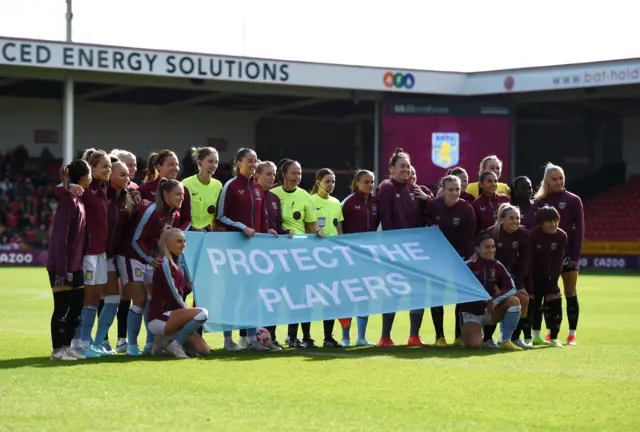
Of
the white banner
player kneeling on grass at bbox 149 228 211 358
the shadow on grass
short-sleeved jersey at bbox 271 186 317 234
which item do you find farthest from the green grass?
the white banner

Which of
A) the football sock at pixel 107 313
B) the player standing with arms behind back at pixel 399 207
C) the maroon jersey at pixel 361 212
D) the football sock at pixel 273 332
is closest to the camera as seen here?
the football sock at pixel 107 313

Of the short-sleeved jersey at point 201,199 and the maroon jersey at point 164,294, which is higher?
Result: the short-sleeved jersey at point 201,199

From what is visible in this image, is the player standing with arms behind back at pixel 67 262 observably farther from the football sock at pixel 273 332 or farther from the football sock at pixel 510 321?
the football sock at pixel 510 321

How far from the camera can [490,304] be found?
11023 millimetres

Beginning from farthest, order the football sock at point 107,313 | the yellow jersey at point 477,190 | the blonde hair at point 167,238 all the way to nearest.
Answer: the yellow jersey at point 477,190, the football sock at point 107,313, the blonde hair at point 167,238

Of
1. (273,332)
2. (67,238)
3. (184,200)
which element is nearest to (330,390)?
(67,238)

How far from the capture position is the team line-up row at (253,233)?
958 cm

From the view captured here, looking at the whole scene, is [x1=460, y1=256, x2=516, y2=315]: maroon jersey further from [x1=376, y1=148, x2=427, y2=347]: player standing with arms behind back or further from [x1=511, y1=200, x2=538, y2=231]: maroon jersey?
[x1=511, y1=200, x2=538, y2=231]: maroon jersey

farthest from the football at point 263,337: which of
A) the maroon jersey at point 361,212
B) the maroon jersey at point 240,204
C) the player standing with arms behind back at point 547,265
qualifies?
the player standing with arms behind back at point 547,265

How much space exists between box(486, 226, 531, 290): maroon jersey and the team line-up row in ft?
0.03

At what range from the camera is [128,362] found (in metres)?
9.27

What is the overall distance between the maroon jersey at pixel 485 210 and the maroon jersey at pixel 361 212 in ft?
3.44

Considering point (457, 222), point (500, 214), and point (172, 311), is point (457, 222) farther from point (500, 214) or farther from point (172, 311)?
point (172, 311)

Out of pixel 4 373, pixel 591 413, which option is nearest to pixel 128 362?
pixel 4 373
